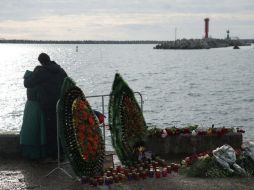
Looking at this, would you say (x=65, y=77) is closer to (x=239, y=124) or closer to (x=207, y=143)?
(x=207, y=143)

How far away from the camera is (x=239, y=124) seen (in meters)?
31.8

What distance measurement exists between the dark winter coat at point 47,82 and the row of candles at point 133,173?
65.4 inches

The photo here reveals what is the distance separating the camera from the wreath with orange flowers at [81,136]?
351 inches

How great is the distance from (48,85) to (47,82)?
58 millimetres

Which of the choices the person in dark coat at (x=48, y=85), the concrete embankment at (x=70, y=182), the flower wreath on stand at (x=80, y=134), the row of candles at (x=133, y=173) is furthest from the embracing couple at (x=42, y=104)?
the row of candles at (x=133, y=173)

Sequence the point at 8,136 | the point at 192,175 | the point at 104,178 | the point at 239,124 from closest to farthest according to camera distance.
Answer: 1. the point at 104,178
2. the point at 192,175
3. the point at 8,136
4. the point at 239,124

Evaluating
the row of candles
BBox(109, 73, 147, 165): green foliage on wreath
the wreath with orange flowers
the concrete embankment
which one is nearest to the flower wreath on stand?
the wreath with orange flowers

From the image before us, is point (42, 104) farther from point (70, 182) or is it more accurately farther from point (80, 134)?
point (70, 182)

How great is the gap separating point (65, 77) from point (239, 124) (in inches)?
927

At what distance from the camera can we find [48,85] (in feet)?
31.9

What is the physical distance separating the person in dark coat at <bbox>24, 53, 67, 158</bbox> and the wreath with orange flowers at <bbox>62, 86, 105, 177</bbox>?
2.16 feet

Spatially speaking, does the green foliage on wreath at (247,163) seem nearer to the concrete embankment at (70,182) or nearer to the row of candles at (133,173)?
the concrete embankment at (70,182)

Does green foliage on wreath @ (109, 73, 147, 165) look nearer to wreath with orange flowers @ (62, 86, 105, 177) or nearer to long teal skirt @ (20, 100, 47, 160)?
wreath with orange flowers @ (62, 86, 105, 177)

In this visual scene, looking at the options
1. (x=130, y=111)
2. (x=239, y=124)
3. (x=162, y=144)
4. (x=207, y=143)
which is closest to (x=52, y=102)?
A: (x=130, y=111)
